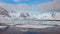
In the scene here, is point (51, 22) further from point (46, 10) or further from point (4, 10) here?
point (4, 10)

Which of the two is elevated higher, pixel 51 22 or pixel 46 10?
pixel 46 10

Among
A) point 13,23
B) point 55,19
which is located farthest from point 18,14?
point 55,19

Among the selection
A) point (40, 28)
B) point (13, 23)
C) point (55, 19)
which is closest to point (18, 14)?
point (13, 23)

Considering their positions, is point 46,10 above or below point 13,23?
above

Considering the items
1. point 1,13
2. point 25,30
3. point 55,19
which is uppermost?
point 1,13

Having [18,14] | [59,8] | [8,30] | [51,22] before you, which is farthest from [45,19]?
Answer: [8,30]

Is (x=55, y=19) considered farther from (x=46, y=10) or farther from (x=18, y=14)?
(x=18, y=14)

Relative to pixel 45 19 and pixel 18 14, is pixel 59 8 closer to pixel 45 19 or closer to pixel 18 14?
pixel 45 19

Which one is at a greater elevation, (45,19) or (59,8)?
(59,8)
